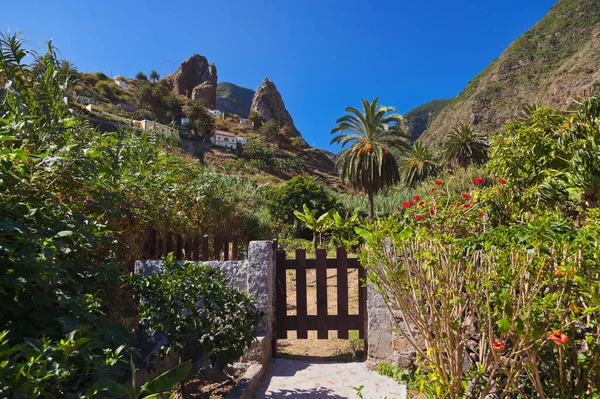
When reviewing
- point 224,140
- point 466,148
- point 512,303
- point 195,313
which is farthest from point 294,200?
point 224,140

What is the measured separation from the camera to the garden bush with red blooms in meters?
2.07

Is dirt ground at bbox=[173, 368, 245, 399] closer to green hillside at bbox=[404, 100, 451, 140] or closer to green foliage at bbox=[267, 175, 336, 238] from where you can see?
green foliage at bbox=[267, 175, 336, 238]

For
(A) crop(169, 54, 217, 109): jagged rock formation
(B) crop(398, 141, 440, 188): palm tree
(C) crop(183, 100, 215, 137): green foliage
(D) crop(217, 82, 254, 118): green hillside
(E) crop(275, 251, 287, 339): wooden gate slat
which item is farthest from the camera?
(D) crop(217, 82, 254, 118): green hillside

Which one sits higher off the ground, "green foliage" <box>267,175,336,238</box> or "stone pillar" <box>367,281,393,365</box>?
"green foliage" <box>267,175,336,238</box>

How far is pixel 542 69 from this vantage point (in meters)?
52.9

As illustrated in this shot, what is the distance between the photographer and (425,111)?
100 meters

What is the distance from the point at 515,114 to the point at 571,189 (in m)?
52.0

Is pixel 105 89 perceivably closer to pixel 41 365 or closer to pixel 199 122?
pixel 199 122

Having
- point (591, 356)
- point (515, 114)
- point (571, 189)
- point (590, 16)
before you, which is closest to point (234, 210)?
point (571, 189)

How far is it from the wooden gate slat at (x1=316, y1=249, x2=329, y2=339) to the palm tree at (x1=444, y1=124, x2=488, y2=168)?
22.7 meters

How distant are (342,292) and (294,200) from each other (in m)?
14.7

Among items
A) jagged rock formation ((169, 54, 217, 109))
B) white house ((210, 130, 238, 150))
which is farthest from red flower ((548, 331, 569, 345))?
jagged rock formation ((169, 54, 217, 109))

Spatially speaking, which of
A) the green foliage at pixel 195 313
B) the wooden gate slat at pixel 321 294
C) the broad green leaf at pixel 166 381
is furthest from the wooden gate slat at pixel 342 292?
the broad green leaf at pixel 166 381

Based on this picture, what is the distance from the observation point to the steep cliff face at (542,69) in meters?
43.6
